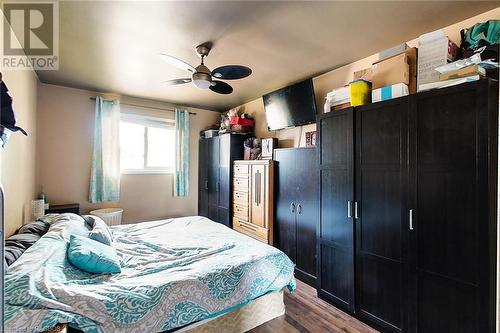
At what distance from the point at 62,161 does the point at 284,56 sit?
12.1ft

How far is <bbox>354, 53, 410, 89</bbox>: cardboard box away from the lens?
210 cm

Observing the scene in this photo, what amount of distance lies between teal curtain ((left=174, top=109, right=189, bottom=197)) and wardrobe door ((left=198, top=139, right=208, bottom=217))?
319 millimetres

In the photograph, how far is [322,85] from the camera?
323 cm

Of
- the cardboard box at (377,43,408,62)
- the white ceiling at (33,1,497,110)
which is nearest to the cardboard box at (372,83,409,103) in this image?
the cardboard box at (377,43,408,62)

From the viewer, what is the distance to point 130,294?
1.50 metres

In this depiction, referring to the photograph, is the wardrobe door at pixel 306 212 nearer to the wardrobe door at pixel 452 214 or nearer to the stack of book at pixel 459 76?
the wardrobe door at pixel 452 214

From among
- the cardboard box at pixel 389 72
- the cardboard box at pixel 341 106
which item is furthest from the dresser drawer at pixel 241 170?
the cardboard box at pixel 389 72

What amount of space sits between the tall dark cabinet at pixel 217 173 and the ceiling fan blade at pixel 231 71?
1915 millimetres

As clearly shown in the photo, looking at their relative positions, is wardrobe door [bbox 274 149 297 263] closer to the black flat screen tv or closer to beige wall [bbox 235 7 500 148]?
beige wall [bbox 235 7 500 148]

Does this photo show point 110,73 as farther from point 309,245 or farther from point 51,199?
point 309,245

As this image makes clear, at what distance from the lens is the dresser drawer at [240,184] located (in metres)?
3.96

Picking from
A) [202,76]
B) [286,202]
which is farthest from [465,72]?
[286,202]

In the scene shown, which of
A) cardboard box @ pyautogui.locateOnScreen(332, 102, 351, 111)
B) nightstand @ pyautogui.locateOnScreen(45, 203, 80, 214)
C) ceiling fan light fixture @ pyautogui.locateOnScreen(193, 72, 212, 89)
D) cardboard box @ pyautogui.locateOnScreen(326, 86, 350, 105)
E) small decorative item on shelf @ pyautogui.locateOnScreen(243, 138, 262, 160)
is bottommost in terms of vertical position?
nightstand @ pyautogui.locateOnScreen(45, 203, 80, 214)

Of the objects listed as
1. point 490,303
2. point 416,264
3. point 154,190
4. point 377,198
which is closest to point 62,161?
point 154,190
